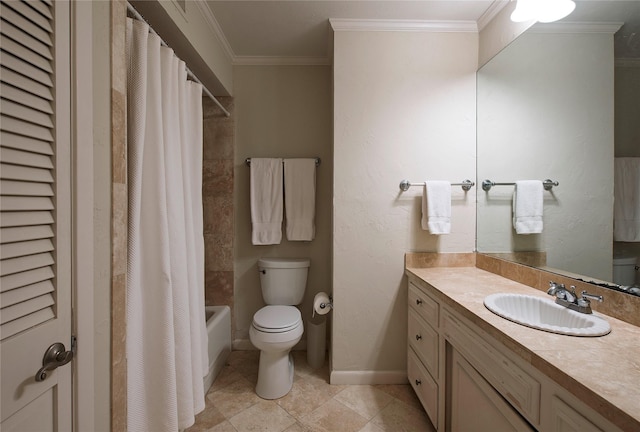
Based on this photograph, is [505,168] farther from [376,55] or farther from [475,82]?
[376,55]

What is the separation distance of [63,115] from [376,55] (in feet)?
5.40

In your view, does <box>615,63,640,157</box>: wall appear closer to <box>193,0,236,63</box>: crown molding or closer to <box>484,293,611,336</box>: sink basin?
<box>484,293,611,336</box>: sink basin

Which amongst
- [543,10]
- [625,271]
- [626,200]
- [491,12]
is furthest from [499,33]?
[625,271]

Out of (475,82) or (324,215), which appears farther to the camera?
(324,215)

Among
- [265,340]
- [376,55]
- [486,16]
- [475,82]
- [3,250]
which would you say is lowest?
[265,340]

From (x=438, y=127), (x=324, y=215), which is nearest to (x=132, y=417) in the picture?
(x=324, y=215)

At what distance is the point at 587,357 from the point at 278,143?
2.06m

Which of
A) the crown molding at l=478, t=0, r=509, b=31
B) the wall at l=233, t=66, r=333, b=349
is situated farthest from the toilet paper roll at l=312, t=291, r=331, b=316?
the crown molding at l=478, t=0, r=509, b=31

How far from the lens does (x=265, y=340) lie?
1516 millimetres

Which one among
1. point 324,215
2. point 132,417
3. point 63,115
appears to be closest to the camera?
point 63,115

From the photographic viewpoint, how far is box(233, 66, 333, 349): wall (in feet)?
6.91

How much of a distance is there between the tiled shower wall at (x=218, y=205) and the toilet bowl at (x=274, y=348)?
0.63 metres

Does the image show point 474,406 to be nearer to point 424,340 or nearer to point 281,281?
point 424,340

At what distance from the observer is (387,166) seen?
5.52ft
